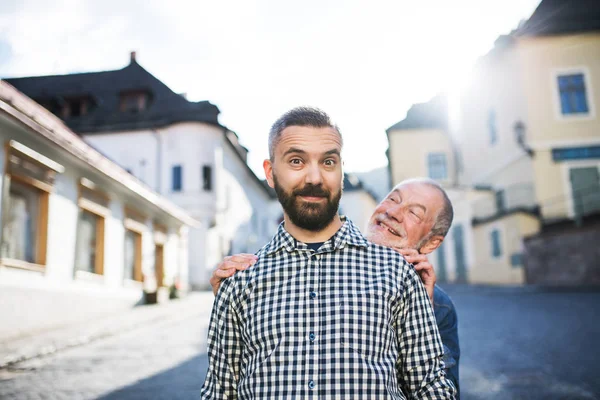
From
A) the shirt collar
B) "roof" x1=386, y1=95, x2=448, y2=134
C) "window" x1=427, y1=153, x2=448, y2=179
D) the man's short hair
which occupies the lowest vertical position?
the shirt collar

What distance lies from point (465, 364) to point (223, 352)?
489 centimetres

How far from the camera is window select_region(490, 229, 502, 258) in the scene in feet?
75.9

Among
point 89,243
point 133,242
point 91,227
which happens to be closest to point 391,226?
point 89,243

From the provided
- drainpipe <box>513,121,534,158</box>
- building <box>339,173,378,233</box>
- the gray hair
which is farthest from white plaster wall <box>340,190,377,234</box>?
the gray hair

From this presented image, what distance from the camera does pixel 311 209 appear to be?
195cm

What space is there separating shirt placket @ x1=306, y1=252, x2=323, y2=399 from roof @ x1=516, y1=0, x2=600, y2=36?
2430 cm

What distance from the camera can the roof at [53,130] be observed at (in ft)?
30.7

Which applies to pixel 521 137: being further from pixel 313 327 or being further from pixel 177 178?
pixel 313 327

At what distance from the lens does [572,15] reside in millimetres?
23453

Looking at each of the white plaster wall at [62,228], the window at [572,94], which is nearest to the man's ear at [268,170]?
the white plaster wall at [62,228]

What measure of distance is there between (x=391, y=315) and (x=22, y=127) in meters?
9.55

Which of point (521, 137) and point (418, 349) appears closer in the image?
point (418, 349)

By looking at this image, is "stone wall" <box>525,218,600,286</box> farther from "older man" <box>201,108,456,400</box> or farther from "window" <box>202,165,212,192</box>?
"window" <box>202,165,212,192</box>

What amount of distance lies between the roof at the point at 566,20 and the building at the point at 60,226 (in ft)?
56.3
